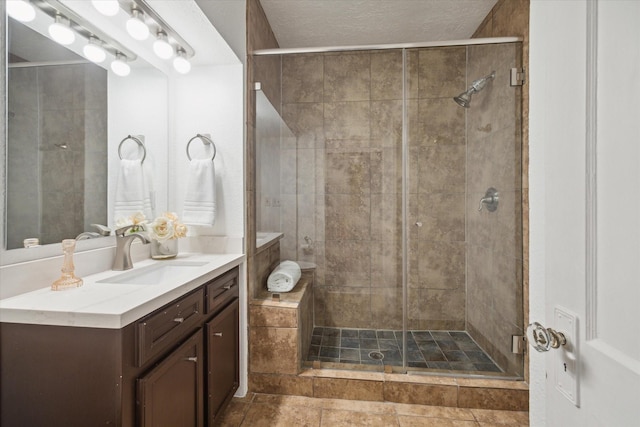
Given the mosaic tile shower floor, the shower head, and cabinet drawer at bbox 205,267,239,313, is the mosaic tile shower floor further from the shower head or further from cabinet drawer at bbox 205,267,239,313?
the shower head

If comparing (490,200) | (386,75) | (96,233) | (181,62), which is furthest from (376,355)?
(181,62)

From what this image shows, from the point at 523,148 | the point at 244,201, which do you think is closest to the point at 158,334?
the point at 244,201

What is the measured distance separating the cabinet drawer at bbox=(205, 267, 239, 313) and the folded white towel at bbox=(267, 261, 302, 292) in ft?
0.87

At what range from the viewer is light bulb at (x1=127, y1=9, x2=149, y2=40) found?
1443mm

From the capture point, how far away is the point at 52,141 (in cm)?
123

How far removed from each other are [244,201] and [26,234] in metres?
1.01

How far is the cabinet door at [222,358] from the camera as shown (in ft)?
4.66

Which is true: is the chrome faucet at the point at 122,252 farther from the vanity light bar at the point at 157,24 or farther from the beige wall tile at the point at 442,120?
the beige wall tile at the point at 442,120

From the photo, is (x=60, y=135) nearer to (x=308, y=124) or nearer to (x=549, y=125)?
(x=308, y=124)

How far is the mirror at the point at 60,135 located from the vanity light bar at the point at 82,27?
0.35ft

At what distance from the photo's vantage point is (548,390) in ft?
1.94

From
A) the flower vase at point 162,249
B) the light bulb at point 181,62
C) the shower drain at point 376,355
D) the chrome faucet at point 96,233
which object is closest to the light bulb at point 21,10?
the light bulb at point 181,62

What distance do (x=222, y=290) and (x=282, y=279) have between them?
502 mm

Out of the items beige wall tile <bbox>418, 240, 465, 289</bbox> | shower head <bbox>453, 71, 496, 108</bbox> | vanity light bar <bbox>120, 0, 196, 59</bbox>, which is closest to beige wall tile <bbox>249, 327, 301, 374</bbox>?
beige wall tile <bbox>418, 240, 465, 289</bbox>
